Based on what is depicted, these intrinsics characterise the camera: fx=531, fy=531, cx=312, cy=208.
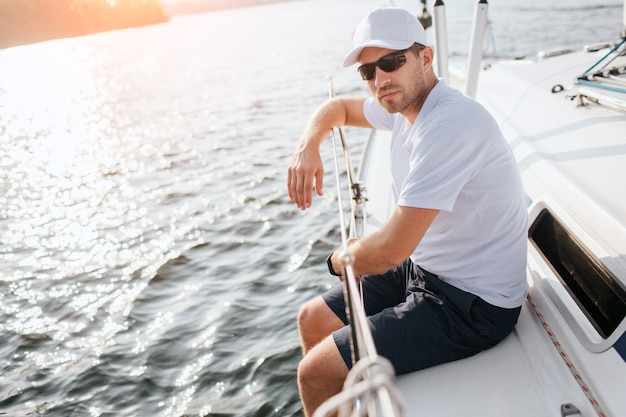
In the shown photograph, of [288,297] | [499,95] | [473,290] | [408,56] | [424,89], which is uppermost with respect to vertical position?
[408,56]

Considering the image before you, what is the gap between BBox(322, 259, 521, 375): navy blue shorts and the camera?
7.70 ft

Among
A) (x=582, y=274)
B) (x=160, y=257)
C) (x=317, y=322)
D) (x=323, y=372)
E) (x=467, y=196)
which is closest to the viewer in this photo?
(x=467, y=196)

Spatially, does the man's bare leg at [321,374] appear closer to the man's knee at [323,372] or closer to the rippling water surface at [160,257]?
the man's knee at [323,372]

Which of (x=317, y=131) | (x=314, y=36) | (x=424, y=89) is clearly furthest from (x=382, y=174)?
(x=314, y=36)

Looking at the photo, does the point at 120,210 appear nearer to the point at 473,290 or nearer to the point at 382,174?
the point at 382,174

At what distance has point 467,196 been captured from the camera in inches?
88.5

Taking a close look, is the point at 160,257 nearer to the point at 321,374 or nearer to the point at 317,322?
the point at 317,322

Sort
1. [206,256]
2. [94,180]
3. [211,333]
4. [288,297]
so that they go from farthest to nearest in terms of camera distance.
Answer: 1. [94,180]
2. [206,256]
3. [288,297]
4. [211,333]

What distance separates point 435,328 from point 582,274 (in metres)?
0.85

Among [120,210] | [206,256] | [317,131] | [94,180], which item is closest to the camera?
[317,131]

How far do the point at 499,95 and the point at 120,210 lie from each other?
5.94 m

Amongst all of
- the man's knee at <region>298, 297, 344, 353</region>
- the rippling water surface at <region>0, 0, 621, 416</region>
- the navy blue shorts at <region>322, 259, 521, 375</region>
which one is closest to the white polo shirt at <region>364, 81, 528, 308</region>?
the navy blue shorts at <region>322, 259, 521, 375</region>

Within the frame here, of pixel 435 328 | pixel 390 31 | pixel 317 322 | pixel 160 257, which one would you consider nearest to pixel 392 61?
pixel 390 31

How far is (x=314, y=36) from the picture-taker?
30.8 m
